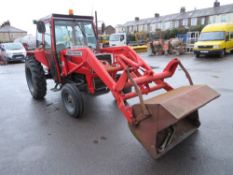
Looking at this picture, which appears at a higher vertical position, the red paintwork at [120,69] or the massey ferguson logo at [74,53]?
the massey ferguson logo at [74,53]

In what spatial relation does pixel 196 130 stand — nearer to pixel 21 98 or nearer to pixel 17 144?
pixel 17 144

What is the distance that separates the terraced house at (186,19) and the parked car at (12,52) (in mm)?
30269

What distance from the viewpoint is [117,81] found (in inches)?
126

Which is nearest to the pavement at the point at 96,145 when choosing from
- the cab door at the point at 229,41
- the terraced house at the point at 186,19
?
the cab door at the point at 229,41

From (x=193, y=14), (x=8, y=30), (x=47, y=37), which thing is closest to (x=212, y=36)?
(x=47, y=37)

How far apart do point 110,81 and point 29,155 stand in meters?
1.74

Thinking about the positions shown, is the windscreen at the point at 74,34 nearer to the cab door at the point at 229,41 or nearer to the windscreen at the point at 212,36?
the windscreen at the point at 212,36

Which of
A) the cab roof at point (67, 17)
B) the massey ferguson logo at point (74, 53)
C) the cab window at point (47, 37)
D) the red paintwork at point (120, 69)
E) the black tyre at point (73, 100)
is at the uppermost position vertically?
the cab roof at point (67, 17)

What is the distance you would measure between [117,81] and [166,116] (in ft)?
3.91

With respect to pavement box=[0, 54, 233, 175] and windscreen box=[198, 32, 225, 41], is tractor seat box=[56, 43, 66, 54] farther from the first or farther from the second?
windscreen box=[198, 32, 225, 41]

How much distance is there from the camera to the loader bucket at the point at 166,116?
228 cm

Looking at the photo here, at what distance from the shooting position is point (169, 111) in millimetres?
2229

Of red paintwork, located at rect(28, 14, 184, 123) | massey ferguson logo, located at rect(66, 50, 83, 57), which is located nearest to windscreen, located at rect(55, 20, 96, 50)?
red paintwork, located at rect(28, 14, 184, 123)

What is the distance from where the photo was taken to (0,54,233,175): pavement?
2580mm
